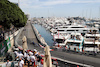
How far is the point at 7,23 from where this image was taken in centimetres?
1393

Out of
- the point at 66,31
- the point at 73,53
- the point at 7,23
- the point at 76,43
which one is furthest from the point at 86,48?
the point at 66,31

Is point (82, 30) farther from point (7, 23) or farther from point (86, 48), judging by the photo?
point (7, 23)

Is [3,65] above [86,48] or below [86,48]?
above

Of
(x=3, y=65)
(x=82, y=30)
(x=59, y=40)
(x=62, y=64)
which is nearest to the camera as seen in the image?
(x=3, y=65)

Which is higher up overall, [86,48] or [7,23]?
[7,23]

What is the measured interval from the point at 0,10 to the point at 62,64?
358 inches

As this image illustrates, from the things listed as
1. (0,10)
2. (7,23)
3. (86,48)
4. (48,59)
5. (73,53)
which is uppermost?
(0,10)

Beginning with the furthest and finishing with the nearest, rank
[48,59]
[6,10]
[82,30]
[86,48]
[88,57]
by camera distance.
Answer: [82,30], [86,48], [6,10], [88,57], [48,59]

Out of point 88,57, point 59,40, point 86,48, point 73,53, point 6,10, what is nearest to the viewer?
point 88,57

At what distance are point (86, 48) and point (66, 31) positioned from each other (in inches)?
874

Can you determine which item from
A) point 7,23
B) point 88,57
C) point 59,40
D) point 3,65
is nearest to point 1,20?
point 7,23

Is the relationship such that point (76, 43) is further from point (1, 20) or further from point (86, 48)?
point (1, 20)

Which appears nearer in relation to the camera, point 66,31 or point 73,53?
point 73,53

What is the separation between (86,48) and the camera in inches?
805
